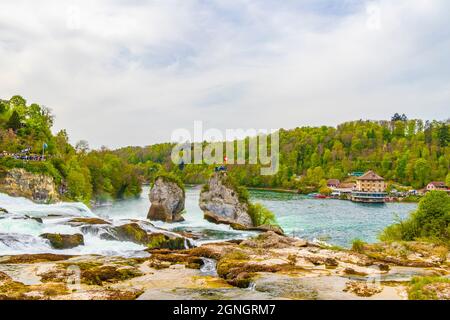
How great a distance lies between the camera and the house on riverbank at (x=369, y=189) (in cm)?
10431

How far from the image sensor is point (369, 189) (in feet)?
370

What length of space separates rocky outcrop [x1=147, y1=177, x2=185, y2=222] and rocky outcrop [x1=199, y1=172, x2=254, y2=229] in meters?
3.19

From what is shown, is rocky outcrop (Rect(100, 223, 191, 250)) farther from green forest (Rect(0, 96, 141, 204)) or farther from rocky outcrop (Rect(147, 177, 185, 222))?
green forest (Rect(0, 96, 141, 204))

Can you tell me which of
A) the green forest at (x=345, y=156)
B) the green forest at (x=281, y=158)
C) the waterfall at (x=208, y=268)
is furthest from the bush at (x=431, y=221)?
the green forest at (x=345, y=156)

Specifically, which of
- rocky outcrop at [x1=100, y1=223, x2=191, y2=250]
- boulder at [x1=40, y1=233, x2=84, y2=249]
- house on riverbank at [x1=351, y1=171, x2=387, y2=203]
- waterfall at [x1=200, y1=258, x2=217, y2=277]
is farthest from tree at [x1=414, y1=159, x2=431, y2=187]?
boulder at [x1=40, y1=233, x2=84, y2=249]

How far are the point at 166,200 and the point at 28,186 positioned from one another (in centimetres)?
1687

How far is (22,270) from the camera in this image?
20625 mm

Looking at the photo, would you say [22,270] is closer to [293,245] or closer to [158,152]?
[293,245]

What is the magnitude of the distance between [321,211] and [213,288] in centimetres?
6343

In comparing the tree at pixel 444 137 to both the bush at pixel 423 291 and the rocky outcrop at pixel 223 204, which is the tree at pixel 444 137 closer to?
the rocky outcrop at pixel 223 204

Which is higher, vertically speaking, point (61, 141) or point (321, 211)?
point (61, 141)

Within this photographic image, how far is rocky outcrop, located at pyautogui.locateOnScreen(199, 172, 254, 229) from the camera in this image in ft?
165
